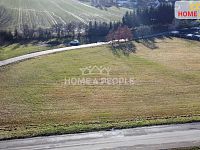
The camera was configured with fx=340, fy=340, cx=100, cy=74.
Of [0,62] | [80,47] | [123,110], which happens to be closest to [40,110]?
[123,110]

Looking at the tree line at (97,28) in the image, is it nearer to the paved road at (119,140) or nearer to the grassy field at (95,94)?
the grassy field at (95,94)

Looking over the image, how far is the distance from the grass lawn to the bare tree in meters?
12.0

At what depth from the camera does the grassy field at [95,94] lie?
2505cm

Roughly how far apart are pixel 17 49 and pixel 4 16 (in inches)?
770

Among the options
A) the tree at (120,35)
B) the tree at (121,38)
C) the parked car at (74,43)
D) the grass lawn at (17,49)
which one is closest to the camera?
the grass lawn at (17,49)

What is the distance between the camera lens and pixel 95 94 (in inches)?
1228

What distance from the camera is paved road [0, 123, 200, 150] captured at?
21.4m

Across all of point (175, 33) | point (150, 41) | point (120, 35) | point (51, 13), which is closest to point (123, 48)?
point (120, 35)

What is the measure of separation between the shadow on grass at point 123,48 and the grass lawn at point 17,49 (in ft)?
31.7

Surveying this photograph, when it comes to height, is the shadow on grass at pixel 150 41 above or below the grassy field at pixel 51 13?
below

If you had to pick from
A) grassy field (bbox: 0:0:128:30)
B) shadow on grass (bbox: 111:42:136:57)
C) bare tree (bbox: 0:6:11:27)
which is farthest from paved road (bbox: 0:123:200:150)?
bare tree (bbox: 0:6:11:27)

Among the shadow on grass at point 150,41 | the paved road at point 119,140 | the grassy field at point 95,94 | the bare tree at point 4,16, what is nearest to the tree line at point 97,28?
the bare tree at point 4,16

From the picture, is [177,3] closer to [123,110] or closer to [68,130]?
[123,110]

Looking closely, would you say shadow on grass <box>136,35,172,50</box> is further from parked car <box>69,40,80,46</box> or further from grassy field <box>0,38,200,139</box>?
parked car <box>69,40,80,46</box>
